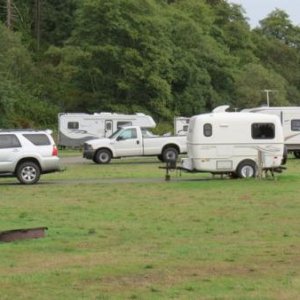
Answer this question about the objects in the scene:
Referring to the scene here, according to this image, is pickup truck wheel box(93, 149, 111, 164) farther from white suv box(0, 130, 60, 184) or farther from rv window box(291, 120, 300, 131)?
white suv box(0, 130, 60, 184)

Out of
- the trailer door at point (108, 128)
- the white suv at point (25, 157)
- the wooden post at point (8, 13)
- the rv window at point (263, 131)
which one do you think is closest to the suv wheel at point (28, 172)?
the white suv at point (25, 157)

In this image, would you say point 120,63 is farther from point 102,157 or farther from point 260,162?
point 260,162

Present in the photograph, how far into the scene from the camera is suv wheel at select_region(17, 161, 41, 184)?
82.5ft

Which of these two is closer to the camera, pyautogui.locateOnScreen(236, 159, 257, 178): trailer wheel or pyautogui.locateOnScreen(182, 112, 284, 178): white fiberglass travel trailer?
pyautogui.locateOnScreen(182, 112, 284, 178): white fiberglass travel trailer

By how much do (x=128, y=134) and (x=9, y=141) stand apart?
14.1m

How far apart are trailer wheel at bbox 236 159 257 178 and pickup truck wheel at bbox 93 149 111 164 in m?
13.3

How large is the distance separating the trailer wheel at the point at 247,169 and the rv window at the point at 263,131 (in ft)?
2.94

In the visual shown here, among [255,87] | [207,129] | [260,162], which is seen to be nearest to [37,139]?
[207,129]

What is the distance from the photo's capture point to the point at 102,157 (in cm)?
3853

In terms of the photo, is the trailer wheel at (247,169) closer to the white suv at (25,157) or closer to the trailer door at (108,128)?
the white suv at (25,157)

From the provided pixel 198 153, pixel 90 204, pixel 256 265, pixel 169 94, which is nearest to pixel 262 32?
pixel 169 94

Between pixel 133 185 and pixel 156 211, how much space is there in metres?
7.33

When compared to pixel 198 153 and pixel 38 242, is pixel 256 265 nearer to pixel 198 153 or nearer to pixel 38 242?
pixel 38 242

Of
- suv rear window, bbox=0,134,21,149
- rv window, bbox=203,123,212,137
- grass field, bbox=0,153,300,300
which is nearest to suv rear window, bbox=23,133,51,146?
suv rear window, bbox=0,134,21,149
